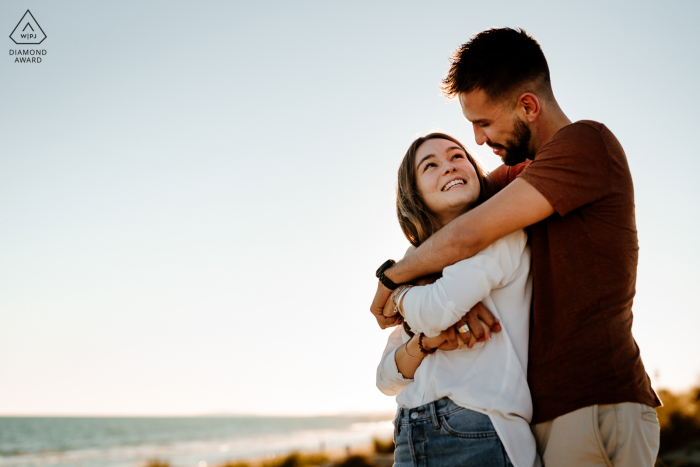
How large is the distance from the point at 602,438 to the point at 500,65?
1.95m

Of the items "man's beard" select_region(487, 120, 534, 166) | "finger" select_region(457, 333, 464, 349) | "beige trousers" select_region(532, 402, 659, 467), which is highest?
"man's beard" select_region(487, 120, 534, 166)

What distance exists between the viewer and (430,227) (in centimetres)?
263

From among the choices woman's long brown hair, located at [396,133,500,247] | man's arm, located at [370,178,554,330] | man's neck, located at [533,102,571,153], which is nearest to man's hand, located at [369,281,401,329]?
woman's long brown hair, located at [396,133,500,247]

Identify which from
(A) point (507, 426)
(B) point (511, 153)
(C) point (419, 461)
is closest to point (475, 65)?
(B) point (511, 153)

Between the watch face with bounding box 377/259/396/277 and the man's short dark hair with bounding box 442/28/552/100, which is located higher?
the man's short dark hair with bounding box 442/28/552/100

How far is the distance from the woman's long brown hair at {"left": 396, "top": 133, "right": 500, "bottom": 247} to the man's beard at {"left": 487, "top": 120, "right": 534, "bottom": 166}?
0.16 m

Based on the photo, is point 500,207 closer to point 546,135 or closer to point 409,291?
point 409,291

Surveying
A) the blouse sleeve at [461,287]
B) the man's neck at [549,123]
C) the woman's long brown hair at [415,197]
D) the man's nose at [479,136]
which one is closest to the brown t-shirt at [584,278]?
the blouse sleeve at [461,287]

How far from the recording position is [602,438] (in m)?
1.88

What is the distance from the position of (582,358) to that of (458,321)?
50 centimetres

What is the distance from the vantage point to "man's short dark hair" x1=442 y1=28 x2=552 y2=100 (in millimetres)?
2729

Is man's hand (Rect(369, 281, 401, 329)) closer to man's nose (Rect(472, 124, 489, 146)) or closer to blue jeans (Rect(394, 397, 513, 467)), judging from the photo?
blue jeans (Rect(394, 397, 513, 467))

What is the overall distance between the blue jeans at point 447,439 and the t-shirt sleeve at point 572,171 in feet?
3.11

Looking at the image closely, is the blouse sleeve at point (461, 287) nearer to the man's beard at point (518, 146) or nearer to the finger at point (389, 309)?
the finger at point (389, 309)
